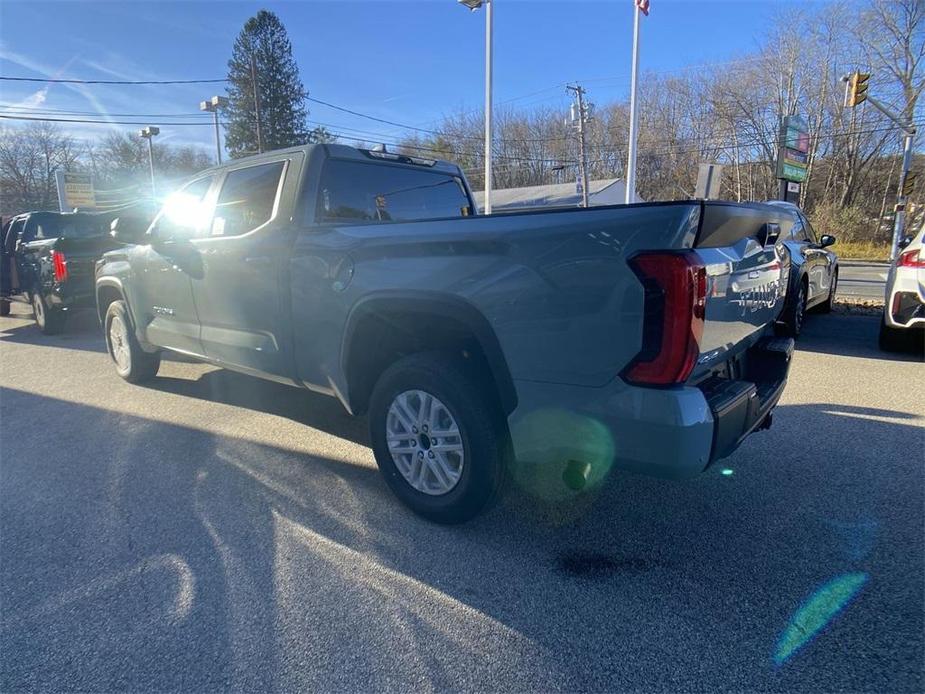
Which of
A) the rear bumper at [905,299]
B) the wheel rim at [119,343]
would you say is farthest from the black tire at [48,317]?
the rear bumper at [905,299]

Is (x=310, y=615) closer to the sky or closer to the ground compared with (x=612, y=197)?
closer to the ground

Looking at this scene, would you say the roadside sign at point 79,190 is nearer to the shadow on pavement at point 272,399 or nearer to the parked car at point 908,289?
the shadow on pavement at point 272,399

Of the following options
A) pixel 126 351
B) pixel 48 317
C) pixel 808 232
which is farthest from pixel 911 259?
pixel 48 317

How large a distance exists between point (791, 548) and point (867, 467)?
135 cm

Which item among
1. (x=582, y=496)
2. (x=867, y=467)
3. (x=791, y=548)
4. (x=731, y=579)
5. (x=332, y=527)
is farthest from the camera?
(x=867, y=467)

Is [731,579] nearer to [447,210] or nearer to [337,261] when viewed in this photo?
[337,261]

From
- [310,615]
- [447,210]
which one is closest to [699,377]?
[310,615]

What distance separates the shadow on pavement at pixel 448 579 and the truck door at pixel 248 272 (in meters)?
0.82

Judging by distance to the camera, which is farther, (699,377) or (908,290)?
(908,290)

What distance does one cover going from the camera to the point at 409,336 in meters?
3.15

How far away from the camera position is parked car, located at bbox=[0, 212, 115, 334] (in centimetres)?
877

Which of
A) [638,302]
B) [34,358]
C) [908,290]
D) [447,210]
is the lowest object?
[34,358]

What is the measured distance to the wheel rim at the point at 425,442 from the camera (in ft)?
9.51

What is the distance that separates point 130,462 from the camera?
4031 mm
